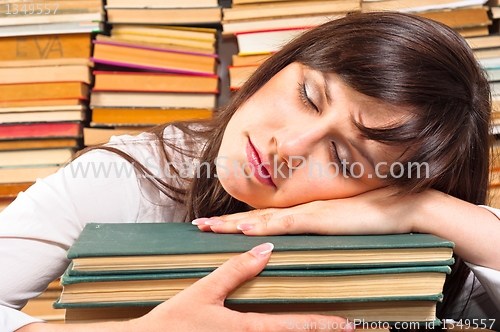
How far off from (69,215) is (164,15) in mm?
967

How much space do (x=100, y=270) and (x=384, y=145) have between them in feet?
1.49

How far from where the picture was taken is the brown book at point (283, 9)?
1587 millimetres

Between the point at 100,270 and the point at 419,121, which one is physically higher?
the point at 419,121

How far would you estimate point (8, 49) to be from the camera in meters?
1.63

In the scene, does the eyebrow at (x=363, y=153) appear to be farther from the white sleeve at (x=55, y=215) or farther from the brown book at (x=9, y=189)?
the brown book at (x=9, y=189)

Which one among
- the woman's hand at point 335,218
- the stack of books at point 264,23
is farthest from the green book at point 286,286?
the stack of books at point 264,23

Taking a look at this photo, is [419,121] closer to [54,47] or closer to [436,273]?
[436,273]

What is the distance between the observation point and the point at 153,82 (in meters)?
1.63

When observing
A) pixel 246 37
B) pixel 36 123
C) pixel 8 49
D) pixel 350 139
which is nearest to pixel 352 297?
pixel 350 139

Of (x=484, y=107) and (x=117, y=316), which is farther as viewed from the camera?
(x=484, y=107)

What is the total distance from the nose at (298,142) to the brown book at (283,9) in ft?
3.06

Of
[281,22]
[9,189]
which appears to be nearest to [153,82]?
[281,22]

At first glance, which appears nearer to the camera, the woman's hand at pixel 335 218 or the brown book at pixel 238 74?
the woman's hand at pixel 335 218

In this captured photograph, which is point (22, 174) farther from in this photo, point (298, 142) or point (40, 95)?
point (298, 142)
